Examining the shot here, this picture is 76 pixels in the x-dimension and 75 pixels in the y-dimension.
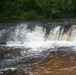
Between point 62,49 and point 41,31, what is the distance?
10.8 feet

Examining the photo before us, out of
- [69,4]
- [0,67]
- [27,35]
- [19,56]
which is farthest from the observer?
[69,4]

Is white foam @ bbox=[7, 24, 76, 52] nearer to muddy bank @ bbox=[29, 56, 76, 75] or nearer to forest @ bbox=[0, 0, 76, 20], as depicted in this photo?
muddy bank @ bbox=[29, 56, 76, 75]

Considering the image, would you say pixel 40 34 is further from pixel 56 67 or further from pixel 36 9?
pixel 56 67

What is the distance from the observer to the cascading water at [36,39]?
10.6 meters

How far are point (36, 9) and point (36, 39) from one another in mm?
5632

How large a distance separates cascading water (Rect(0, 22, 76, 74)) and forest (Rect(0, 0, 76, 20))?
3762 mm

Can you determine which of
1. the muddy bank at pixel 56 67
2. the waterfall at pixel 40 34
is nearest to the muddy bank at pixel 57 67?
the muddy bank at pixel 56 67

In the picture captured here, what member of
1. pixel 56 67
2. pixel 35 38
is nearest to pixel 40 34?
pixel 35 38

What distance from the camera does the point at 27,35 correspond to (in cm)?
1433

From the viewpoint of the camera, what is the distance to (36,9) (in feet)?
62.7

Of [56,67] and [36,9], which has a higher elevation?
[56,67]

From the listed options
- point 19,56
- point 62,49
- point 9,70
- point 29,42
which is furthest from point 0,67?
point 29,42

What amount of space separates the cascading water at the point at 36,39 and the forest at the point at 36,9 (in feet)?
12.3

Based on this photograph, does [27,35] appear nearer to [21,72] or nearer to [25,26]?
[25,26]
